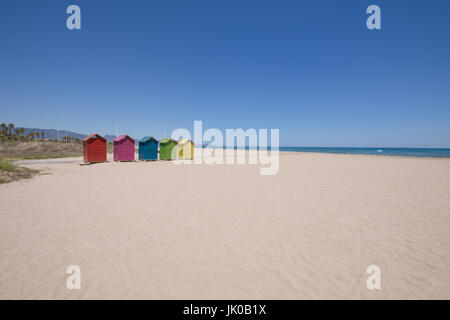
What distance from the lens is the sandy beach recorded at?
275 cm

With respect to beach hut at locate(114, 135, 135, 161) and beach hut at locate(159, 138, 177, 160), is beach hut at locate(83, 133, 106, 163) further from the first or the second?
beach hut at locate(159, 138, 177, 160)

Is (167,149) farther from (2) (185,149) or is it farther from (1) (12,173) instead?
(1) (12,173)

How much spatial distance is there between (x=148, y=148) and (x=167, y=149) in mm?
2328

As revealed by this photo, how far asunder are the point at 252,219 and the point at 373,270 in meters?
2.69

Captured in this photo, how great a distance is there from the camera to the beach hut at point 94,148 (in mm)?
17984

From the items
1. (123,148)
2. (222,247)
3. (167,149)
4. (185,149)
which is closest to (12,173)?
(123,148)

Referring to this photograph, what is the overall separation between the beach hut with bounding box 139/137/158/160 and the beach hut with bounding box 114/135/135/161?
1.07 m

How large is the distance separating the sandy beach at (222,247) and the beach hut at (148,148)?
15.2 m

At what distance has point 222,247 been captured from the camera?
375 centimetres

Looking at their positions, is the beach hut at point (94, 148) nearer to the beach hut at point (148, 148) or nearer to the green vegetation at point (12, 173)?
the beach hut at point (148, 148)

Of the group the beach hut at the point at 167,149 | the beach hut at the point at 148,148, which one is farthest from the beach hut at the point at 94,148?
the beach hut at the point at 167,149

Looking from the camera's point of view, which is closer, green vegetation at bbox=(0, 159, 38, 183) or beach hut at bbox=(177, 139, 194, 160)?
green vegetation at bbox=(0, 159, 38, 183)

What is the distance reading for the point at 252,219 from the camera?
17.0ft

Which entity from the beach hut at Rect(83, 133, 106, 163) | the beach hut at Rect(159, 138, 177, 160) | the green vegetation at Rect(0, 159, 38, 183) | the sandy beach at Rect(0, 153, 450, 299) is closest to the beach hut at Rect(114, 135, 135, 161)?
the beach hut at Rect(83, 133, 106, 163)
